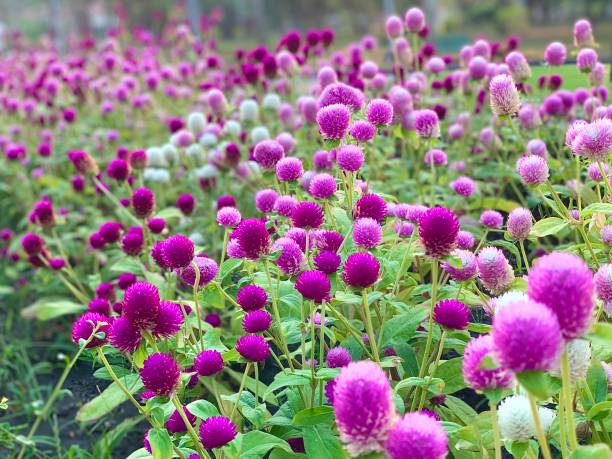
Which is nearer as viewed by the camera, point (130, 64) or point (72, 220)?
point (72, 220)

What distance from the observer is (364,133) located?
1869 mm

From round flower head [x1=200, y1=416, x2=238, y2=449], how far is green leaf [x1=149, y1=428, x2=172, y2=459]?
58mm

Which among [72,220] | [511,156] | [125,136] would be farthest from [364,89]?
[125,136]

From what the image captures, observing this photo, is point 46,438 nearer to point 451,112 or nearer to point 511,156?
point 511,156

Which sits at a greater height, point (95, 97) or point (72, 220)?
point (95, 97)

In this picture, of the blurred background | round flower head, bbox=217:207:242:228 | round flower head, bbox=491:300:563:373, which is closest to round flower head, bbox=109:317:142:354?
round flower head, bbox=217:207:242:228

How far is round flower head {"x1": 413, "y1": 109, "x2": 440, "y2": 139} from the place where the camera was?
212 cm

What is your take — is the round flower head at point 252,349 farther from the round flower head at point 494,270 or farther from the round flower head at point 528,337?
the round flower head at point 528,337

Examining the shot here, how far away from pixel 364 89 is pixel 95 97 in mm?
2931

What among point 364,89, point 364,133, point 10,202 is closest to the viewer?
point 364,133

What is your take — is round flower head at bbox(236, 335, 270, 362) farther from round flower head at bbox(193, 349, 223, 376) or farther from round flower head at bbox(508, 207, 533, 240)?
round flower head at bbox(508, 207, 533, 240)

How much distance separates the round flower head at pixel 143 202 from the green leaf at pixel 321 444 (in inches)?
46.0

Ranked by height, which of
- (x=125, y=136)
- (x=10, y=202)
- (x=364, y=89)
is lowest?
(x=10, y=202)

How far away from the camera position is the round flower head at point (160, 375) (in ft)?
3.97
